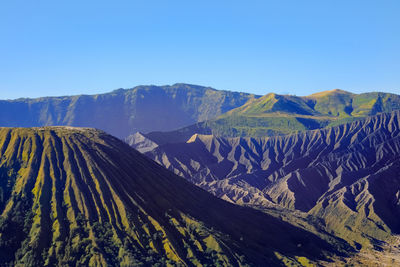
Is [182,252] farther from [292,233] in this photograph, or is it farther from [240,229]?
[292,233]

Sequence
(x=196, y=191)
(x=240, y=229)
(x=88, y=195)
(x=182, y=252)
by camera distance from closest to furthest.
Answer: (x=182, y=252) → (x=88, y=195) → (x=240, y=229) → (x=196, y=191)

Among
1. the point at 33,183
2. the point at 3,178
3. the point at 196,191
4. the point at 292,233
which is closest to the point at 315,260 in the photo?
the point at 292,233

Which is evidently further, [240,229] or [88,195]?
[240,229]

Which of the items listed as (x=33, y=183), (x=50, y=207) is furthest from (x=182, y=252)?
(x=33, y=183)

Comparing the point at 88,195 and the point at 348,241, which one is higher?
the point at 88,195

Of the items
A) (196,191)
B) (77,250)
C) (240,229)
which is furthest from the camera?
(196,191)

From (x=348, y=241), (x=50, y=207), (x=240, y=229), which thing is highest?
(x=50, y=207)
